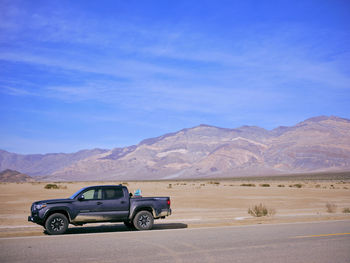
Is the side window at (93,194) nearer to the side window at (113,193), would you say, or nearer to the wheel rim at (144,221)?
the side window at (113,193)

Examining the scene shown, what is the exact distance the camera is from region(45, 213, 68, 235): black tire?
566 inches

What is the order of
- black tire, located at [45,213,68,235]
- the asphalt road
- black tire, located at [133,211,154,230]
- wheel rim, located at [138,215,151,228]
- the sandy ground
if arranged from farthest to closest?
the sandy ground < wheel rim, located at [138,215,151,228] < black tire, located at [133,211,154,230] < black tire, located at [45,213,68,235] < the asphalt road

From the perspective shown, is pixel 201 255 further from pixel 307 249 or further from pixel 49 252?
pixel 49 252

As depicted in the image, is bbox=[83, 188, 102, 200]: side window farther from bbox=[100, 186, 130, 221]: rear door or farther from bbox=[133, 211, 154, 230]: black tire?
bbox=[133, 211, 154, 230]: black tire

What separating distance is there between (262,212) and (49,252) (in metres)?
13.6

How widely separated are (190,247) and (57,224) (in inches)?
216

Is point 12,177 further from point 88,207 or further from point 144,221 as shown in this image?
point 88,207

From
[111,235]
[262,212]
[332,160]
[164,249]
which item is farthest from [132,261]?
[332,160]

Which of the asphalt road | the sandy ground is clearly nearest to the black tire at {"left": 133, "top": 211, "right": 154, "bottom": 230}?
the asphalt road

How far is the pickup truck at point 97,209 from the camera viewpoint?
571 inches

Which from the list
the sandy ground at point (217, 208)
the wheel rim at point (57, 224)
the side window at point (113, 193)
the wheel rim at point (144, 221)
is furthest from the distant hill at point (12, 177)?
the wheel rim at point (57, 224)

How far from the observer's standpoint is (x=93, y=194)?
50.6 ft

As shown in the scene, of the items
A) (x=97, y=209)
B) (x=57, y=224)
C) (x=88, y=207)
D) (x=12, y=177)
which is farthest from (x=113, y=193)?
(x=12, y=177)

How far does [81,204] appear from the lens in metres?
15.0
